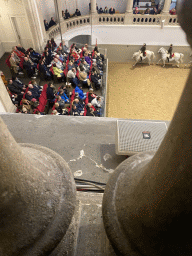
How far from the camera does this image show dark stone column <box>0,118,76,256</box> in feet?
2.92

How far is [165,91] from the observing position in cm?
1070

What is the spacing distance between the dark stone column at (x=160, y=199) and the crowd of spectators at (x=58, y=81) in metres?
5.18

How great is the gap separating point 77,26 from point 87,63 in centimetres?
473

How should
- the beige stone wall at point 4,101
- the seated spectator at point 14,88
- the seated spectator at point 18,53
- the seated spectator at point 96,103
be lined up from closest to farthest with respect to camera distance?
1. the beige stone wall at point 4,101
2. the seated spectator at point 14,88
3. the seated spectator at point 96,103
4. the seated spectator at point 18,53

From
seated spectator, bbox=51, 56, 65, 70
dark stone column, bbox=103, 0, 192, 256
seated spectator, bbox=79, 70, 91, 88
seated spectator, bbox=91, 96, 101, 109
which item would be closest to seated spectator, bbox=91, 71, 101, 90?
seated spectator, bbox=79, 70, 91, 88

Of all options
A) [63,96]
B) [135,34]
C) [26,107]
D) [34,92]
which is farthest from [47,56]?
[135,34]

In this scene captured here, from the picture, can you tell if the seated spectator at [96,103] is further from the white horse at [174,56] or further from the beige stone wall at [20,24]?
the white horse at [174,56]

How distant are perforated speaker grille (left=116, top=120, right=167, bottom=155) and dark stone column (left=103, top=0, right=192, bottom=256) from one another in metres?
1.21

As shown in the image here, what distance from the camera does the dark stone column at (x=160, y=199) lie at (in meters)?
0.69

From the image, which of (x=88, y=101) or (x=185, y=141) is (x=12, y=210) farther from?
(x=88, y=101)

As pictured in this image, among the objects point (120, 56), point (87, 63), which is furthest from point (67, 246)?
point (120, 56)

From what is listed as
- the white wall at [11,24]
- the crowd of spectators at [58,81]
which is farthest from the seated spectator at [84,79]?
the white wall at [11,24]

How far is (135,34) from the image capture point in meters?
13.3

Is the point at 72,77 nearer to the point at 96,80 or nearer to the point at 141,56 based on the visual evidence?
the point at 96,80
